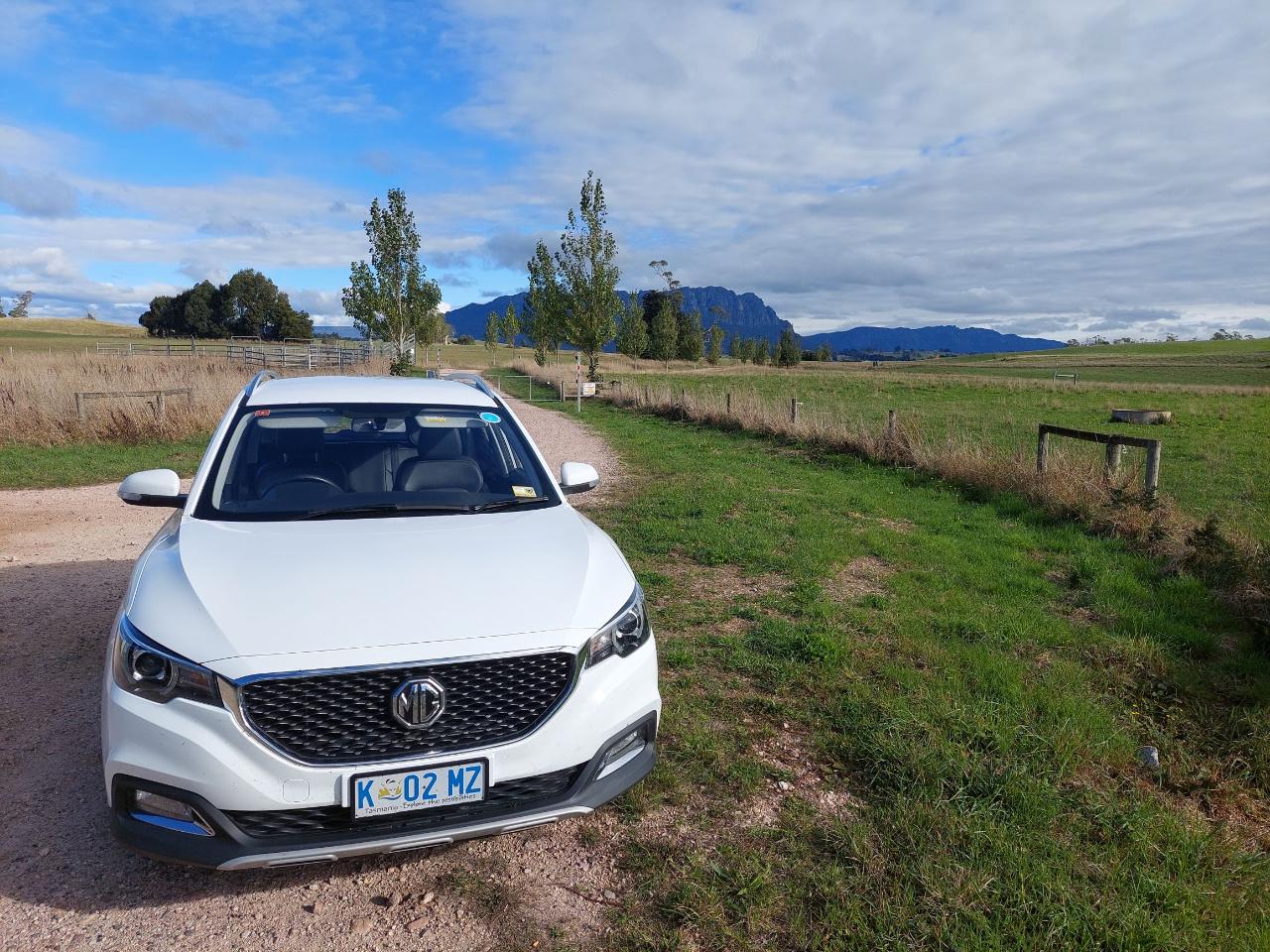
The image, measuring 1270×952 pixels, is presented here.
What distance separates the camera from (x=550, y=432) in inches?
681

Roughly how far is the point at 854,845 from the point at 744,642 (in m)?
2.11

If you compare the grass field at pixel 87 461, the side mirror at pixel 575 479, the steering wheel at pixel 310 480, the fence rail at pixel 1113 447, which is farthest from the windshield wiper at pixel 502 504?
the grass field at pixel 87 461

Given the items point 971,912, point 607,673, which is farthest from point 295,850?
point 971,912

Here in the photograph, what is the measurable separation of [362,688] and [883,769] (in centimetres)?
234

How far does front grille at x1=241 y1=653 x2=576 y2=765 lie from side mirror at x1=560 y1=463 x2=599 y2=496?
1.70 m

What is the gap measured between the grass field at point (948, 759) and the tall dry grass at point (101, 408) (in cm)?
1221

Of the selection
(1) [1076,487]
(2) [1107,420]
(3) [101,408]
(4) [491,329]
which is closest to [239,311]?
(4) [491,329]

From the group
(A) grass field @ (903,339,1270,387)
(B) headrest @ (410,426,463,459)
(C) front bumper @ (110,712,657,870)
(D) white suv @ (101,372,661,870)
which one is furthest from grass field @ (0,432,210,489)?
(A) grass field @ (903,339,1270,387)

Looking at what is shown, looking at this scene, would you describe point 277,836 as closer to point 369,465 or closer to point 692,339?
point 369,465

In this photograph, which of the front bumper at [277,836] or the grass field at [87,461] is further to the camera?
the grass field at [87,461]

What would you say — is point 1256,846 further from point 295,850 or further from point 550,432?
point 550,432

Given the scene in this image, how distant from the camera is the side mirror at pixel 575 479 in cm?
411

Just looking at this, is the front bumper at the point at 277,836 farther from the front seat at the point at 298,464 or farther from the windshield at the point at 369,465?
the front seat at the point at 298,464

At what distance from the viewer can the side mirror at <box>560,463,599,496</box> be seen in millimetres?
4109
